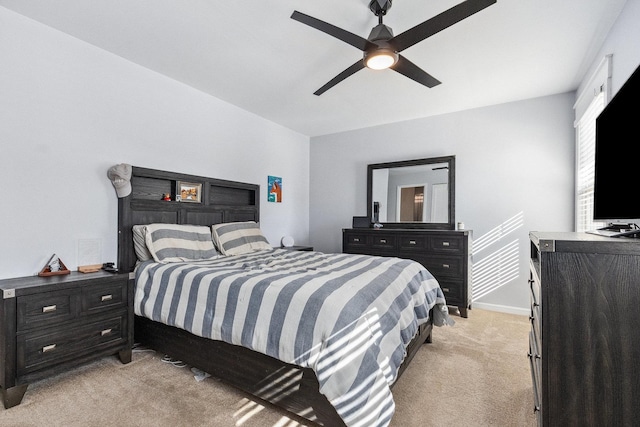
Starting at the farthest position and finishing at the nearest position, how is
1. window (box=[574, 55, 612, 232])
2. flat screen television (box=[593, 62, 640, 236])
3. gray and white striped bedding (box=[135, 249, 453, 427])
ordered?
window (box=[574, 55, 612, 232]) < gray and white striped bedding (box=[135, 249, 453, 427]) < flat screen television (box=[593, 62, 640, 236])

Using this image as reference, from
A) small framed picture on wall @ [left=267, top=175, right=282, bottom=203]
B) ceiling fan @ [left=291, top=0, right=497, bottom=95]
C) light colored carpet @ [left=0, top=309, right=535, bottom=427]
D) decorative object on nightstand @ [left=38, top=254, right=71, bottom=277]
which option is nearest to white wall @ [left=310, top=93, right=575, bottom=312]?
light colored carpet @ [left=0, top=309, right=535, bottom=427]

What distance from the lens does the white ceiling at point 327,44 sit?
2051 mm

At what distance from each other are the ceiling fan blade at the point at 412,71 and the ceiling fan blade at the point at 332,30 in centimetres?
33

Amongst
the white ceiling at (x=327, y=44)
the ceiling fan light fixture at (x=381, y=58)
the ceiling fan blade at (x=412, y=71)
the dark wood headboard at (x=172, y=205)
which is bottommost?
the dark wood headboard at (x=172, y=205)

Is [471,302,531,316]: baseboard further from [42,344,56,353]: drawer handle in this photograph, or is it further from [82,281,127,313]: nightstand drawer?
[42,344,56,353]: drawer handle

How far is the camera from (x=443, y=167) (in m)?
4.05

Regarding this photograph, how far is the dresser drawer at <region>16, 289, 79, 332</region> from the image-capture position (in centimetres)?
184

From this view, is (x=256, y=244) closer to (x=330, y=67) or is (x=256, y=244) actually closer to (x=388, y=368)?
(x=330, y=67)

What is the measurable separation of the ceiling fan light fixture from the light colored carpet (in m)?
2.29

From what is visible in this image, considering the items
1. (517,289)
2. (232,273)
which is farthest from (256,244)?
(517,289)

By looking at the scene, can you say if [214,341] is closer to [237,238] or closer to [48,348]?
[48,348]

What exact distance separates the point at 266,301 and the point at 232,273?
49 centimetres

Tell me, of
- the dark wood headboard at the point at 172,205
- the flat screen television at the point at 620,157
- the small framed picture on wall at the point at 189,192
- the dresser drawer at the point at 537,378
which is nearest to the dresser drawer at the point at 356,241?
the dark wood headboard at the point at 172,205

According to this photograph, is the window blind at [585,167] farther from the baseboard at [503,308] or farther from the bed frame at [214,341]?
the bed frame at [214,341]
